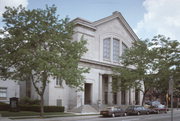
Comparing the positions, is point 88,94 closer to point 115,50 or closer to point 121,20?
point 115,50

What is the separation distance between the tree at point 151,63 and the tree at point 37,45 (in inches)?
639

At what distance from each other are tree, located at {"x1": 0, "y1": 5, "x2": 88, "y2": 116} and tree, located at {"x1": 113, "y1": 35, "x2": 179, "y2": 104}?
16.2 m

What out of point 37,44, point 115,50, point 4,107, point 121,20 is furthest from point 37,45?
point 121,20

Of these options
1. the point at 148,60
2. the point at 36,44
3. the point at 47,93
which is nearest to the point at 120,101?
the point at 148,60

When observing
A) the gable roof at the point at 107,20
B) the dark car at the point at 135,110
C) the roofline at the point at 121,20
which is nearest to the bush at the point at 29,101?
the dark car at the point at 135,110

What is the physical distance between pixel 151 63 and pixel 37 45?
22.0 meters

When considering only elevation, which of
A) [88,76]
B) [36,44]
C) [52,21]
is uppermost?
[52,21]

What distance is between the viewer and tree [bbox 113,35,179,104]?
39812 millimetres

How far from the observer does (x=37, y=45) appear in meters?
27.6

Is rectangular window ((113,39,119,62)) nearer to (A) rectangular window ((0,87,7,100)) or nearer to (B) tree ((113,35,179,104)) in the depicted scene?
(B) tree ((113,35,179,104))

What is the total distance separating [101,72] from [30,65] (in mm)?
24178

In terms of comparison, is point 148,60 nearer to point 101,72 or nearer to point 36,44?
point 101,72

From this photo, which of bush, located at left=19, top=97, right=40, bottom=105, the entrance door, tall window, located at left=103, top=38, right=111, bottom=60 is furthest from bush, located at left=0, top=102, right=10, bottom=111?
tall window, located at left=103, top=38, right=111, bottom=60

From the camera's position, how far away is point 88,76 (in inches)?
1811
